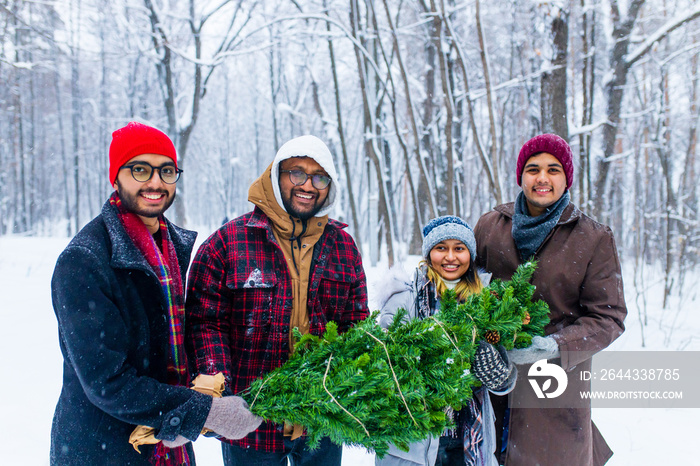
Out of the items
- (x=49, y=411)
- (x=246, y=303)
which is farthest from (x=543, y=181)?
(x=49, y=411)

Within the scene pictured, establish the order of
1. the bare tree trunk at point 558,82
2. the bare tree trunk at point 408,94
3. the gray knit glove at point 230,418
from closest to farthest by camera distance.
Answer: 1. the gray knit glove at point 230,418
2. the bare tree trunk at point 558,82
3. the bare tree trunk at point 408,94

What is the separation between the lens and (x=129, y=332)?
A: 163 cm

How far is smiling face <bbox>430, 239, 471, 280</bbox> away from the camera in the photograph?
2.50 meters

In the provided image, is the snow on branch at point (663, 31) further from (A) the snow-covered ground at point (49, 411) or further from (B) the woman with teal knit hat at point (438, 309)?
(B) the woman with teal knit hat at point (438, 309)

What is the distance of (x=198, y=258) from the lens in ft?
6.77

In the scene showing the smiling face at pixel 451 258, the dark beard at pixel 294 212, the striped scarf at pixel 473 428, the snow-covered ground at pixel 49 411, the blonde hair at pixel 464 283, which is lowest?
the snow-covered ground at pixel 49 411

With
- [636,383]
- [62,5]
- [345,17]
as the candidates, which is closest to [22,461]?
[636,383]

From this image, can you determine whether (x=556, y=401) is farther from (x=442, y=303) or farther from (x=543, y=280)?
(x=442, y=303)

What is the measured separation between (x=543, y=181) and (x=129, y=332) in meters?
2.12

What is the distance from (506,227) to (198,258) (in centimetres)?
176

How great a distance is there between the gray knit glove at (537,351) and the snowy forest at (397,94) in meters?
3.02

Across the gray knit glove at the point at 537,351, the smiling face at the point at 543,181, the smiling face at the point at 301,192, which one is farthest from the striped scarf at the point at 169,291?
the smiling face at the point at 543,181

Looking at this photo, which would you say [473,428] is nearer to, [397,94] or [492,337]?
[492,337]

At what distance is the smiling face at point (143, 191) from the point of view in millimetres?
1762
